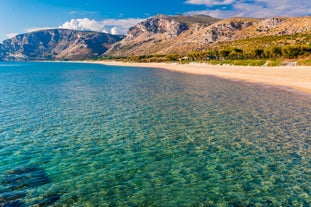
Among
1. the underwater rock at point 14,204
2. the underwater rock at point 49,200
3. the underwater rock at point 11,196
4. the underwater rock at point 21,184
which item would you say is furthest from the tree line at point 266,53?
the underwater rock at point 14,204

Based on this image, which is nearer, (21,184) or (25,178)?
(21,184)

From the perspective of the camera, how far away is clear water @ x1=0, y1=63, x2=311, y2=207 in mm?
12023

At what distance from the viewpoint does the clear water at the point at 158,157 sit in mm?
12023

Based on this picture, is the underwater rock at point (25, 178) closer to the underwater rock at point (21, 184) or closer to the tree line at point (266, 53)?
the underwater rock at point (21, 184)

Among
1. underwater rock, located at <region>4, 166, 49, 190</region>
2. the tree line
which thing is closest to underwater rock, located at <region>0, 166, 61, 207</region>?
underwater rock, located at <region>4, 166, 49, 190</region>

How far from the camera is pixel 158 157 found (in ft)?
54.5

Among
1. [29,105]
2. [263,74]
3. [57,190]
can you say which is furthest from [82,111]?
[263,74]

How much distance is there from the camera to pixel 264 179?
13484 millimetres

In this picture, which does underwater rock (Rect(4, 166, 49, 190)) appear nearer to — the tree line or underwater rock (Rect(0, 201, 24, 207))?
underwater rock (Rect(0, 201, 24, 207))

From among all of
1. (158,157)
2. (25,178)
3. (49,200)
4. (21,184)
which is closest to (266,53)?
(158,157)

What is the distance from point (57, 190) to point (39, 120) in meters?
16.6

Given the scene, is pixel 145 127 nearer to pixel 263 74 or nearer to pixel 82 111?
pixel 82 111

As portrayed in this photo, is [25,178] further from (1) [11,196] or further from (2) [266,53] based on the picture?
(2) [266,53]

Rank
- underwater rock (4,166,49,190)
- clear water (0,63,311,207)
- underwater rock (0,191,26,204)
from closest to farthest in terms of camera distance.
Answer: underwater rock (0,191,26,204) < clear water (0,63,311,207) < underwater rock (4,166,49,190)
